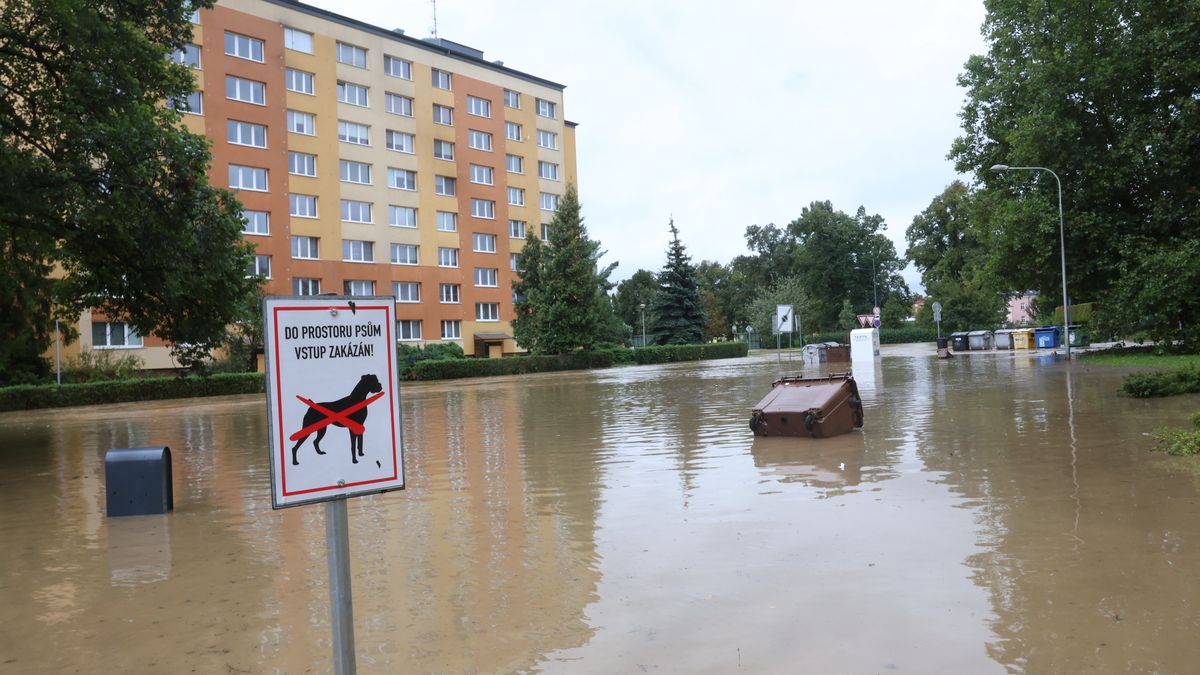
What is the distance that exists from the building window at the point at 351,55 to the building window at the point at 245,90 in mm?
6369

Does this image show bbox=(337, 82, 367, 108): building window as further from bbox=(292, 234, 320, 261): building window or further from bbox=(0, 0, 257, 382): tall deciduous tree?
bbox=(0, 0, 257, 382): tall deciduous tree

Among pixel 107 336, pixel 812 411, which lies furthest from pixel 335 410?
pixel 107 336

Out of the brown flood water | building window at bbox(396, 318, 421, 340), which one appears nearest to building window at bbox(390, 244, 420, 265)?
building window at bbox(396, 318, 421, 340)

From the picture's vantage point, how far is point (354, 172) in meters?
53.7

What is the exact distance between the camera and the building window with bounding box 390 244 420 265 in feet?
182

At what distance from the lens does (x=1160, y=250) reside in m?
28.5

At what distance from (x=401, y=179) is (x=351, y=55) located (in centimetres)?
821

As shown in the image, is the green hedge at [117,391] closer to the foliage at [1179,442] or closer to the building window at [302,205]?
the building window at [302,205]

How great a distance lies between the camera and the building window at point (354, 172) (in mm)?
52844

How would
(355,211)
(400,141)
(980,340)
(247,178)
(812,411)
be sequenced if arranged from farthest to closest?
1. (400,141)
2. (980,340)
3. (355,211)
4. (247,178)
5. (812,411)

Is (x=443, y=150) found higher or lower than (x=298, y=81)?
lower

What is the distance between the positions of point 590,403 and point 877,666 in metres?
18.7

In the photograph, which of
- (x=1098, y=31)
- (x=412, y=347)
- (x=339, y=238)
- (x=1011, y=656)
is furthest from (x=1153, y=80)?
(x=339, y=238)

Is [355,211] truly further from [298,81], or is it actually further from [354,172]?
[298,81]
